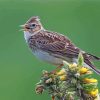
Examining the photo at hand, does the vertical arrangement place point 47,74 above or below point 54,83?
above

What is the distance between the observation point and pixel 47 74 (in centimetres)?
427

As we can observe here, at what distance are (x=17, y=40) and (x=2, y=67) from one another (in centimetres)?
107

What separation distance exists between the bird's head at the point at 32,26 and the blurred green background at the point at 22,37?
1.03m

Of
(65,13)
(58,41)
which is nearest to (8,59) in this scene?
(65,13)

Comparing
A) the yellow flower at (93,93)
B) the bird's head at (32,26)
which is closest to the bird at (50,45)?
the bird's head at (32,26)

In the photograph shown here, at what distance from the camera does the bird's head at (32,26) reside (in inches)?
287

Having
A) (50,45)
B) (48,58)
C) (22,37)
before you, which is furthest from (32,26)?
(22,37)

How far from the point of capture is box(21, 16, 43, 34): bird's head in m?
7.29

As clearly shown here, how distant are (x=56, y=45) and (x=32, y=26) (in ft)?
1.88

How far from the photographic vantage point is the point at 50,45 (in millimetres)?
7250

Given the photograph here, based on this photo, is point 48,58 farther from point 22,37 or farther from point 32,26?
point 22,37

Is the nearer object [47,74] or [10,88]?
[47,74]

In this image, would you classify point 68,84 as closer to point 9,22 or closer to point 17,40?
point 17,40

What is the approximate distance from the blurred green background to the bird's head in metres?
1.03
